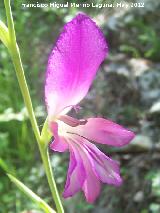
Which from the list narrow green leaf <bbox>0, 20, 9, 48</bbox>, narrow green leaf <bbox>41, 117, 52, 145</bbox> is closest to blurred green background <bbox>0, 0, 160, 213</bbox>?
narrow green leaf <bbox>41, 117, 52, 145</bbox>

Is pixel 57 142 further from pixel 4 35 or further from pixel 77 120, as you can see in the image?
pixel 4 35

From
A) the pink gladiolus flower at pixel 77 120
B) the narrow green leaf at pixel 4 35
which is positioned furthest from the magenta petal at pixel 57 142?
the narrow green leaf at pixel 4 35

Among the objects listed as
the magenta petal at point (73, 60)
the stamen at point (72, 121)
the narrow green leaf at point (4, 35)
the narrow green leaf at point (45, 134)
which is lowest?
the narrow green leaf at point (45, 134)

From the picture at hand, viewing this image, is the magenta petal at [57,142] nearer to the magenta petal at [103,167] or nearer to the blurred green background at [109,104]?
the magenta petal at [103,167]

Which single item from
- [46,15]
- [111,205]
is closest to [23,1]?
[46,15]

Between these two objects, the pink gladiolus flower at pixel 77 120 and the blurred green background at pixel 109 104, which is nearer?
the pink gladiolus flower at pixel 77 120

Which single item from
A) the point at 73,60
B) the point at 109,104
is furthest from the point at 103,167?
the point at 109,104
